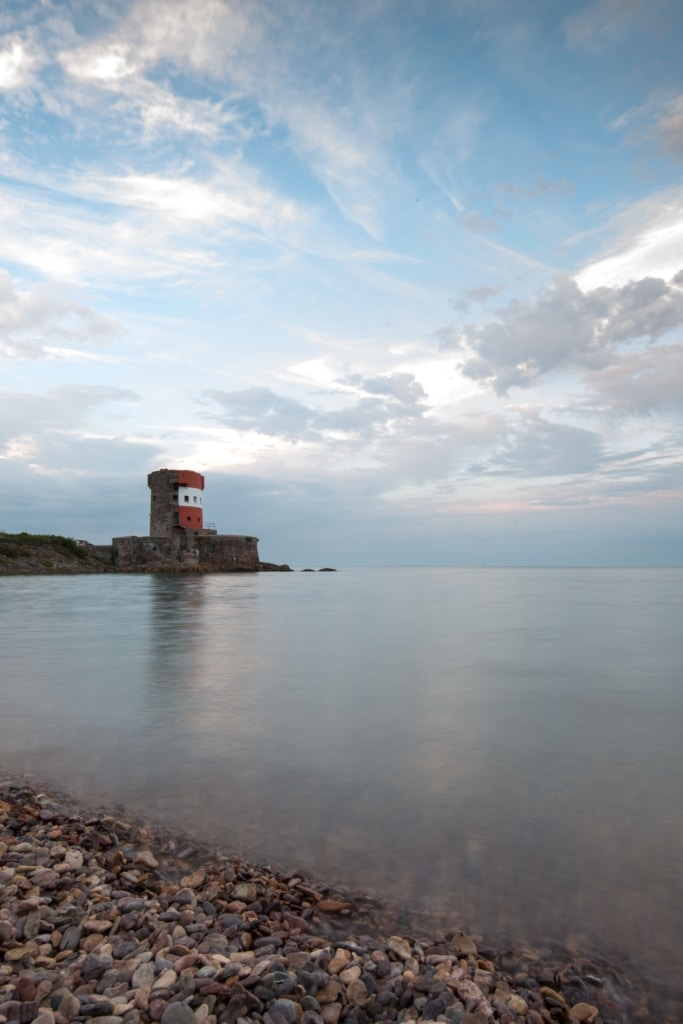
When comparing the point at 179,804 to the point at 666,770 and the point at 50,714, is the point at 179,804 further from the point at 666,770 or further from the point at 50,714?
the point at 666,770

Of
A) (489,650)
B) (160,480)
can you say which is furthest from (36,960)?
(160,480)

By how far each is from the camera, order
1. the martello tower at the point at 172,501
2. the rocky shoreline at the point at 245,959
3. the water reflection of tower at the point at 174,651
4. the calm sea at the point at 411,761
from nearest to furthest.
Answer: the rocky shoreline at the point at 245,959
the calm sea at the point at 411,761
the water reflection of tower at the point at 174,651
the martello tower at the point at 172,501

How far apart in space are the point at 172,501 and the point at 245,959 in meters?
51.6

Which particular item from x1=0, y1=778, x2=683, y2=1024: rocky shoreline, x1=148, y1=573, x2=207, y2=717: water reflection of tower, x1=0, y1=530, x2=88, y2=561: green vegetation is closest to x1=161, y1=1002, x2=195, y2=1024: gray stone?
x1=0, y1=778, x2=683, y2=1024: rocky shoreline

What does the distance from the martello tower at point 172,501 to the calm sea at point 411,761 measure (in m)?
38.9

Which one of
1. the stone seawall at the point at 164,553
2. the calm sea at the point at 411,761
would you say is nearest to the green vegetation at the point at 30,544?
the stone seawall at the point at 164,553

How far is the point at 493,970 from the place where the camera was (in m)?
2.79

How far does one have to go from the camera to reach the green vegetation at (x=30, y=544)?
47844 mm

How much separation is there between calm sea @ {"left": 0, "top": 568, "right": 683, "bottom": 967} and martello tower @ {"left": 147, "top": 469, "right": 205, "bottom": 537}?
128 feet

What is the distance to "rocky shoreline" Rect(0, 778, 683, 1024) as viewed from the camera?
2.39m

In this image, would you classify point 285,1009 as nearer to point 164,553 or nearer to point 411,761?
point 411,761

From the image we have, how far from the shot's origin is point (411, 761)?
233 inches

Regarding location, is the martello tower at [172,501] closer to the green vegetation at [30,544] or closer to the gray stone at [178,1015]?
the green vegetation at [30,544]

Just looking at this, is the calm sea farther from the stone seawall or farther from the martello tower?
the stone seawall
